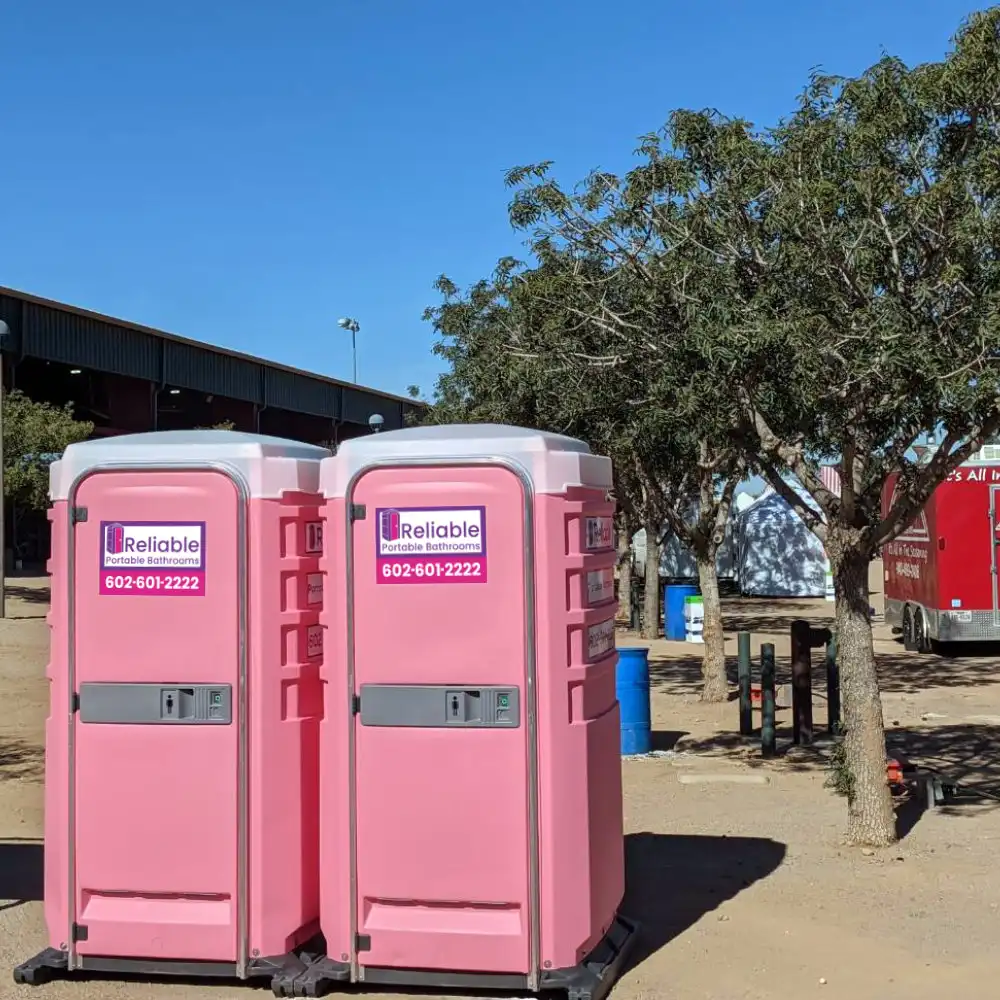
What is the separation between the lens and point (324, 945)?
5.73m

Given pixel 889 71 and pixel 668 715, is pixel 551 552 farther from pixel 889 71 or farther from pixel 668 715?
pixel 668 715

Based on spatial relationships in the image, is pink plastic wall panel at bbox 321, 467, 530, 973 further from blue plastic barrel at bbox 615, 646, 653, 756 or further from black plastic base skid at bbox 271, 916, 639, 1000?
blue plastic barrel at bbox 615, 646, 653, 756

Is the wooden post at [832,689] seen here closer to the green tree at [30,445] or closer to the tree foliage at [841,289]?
the tree foliage at [841,289]

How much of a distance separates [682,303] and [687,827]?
3580 mm

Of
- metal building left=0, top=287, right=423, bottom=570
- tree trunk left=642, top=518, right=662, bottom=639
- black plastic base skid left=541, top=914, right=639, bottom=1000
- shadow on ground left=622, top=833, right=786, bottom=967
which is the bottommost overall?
shadow on ground left=622, top=833, right=786, bottom=967

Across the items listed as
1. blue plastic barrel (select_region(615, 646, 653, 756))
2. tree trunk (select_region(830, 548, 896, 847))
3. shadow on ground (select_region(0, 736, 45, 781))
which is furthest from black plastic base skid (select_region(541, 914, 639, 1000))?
shadow on ground (select_region(0, 736, 45, 781))

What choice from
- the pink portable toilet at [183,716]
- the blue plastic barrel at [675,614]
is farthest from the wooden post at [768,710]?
the blue plastic barrel at [675,614]

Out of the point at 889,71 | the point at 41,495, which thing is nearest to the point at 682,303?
the point at 889,71

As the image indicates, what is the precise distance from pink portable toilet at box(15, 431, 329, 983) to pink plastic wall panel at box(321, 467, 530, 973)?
28cm

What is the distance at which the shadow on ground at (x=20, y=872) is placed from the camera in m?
7.05

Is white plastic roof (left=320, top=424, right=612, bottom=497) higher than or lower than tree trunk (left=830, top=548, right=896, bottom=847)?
higher

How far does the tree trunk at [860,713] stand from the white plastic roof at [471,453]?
324 centimetres

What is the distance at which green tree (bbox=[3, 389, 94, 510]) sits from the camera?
2422cm

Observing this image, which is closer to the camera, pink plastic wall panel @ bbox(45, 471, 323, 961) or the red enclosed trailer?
pink plastic wall panel @ bbox(45, 471, 323, 961)
